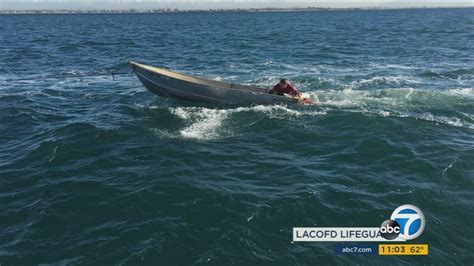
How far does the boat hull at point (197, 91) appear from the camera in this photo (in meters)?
21.6

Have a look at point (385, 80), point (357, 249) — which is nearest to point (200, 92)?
point (357, 249)

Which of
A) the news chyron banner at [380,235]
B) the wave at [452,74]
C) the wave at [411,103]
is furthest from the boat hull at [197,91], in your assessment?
the wave at [452,74]

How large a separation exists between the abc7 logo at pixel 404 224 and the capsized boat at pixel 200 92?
36.1ft

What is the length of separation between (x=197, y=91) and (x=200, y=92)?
19 centimetres

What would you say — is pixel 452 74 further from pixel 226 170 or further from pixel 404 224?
pixel 226 170

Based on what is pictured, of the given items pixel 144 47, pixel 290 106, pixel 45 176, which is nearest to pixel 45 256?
pixel 45 176

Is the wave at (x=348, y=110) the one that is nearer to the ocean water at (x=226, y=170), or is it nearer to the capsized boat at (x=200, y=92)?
the ocean water at (x=226, y=170)

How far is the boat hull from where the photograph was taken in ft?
70.7

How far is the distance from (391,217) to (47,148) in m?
14.2

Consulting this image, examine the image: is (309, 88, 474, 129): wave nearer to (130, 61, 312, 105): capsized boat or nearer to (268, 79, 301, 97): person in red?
(268, 79, 301, 97): person in red

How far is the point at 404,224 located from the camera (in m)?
11.2

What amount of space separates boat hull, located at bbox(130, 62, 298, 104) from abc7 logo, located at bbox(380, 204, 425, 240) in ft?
36.2

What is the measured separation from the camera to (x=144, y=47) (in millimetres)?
50094

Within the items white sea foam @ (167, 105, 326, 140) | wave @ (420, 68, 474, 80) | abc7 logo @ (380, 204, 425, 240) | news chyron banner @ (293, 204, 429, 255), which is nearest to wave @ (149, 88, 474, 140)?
white sea foam @ (167, 105, 326, 140)
